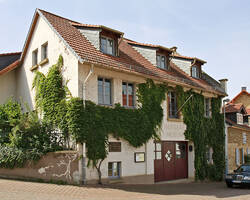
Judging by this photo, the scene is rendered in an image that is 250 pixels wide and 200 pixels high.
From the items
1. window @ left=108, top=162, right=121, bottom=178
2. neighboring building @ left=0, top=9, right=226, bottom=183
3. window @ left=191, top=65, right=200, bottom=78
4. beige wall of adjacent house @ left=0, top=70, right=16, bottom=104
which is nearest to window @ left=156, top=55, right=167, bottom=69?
neighboring building @ left=0, top=9, right=226, bottom=183

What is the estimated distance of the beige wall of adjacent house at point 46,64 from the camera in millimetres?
14328

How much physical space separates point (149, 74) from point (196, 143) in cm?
633

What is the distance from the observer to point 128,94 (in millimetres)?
16125

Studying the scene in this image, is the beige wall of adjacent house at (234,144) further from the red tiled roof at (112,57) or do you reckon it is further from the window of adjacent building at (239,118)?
the red tiled roof at (112,57)

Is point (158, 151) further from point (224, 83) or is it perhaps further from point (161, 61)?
point (224, 83)

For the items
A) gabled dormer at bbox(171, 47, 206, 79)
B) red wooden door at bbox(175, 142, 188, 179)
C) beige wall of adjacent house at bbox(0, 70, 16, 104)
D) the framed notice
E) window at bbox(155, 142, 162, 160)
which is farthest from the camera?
gabled dormer at bbox(171, 47, 206, 79)

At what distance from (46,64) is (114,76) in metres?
3.77

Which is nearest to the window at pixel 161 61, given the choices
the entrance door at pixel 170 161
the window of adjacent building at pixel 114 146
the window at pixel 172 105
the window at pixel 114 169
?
the window at pixel 172 105

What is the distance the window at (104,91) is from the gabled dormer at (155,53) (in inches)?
180

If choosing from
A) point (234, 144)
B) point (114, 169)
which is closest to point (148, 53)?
point (114, 169)

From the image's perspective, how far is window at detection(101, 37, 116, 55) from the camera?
16.2m

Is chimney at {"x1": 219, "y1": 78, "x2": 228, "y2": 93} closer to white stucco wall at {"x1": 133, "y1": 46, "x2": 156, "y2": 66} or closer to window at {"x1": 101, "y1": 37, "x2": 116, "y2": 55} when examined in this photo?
white stucco wall at {"x1": 133, "y1": 46, "x2": 156, "y2": 66}

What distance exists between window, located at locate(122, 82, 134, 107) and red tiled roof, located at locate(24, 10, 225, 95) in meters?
0.93

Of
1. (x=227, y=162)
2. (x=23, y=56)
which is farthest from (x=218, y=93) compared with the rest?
(x=23, y=56)
